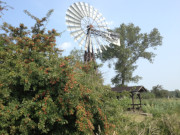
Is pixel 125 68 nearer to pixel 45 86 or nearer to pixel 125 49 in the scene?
pixel 125 49

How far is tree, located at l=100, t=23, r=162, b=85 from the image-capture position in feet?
107

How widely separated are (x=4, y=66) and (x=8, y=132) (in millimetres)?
2432

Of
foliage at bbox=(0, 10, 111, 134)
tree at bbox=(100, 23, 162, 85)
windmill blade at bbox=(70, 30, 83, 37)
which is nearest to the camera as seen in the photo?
foliage at bbox=(0, 10, 111, 134)

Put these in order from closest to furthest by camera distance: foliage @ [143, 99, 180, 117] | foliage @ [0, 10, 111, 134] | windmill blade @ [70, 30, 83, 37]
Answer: foliage @ [0, 10, 111, 134], foliage @ [143, 99, 180, 117], windmill blade @ [70, 30, 83, 37]

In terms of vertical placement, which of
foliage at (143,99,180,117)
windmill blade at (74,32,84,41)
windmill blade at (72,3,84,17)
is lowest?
foliage at (143,99,180,117)

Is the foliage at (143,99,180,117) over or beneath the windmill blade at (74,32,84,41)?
beneath

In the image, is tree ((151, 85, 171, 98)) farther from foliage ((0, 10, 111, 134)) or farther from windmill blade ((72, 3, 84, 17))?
foliage ((0, 10, 111, 134))

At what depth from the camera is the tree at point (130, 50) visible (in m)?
32.6

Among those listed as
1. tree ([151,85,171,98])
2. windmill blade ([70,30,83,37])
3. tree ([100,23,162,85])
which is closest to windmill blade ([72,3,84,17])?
windmill blade ([70,30,83,37])

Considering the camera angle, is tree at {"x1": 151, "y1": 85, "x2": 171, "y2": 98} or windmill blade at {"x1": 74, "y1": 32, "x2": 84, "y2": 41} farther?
tree at {"x1": 151, "y1": 85, "x2": 171, "y2": 98}

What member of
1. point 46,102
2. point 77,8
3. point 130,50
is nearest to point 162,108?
point 46,102

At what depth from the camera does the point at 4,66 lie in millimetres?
5973

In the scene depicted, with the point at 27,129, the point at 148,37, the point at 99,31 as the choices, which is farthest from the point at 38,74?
the point at 148,37

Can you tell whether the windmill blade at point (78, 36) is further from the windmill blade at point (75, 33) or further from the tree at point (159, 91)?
the tree at point (159, 91)
